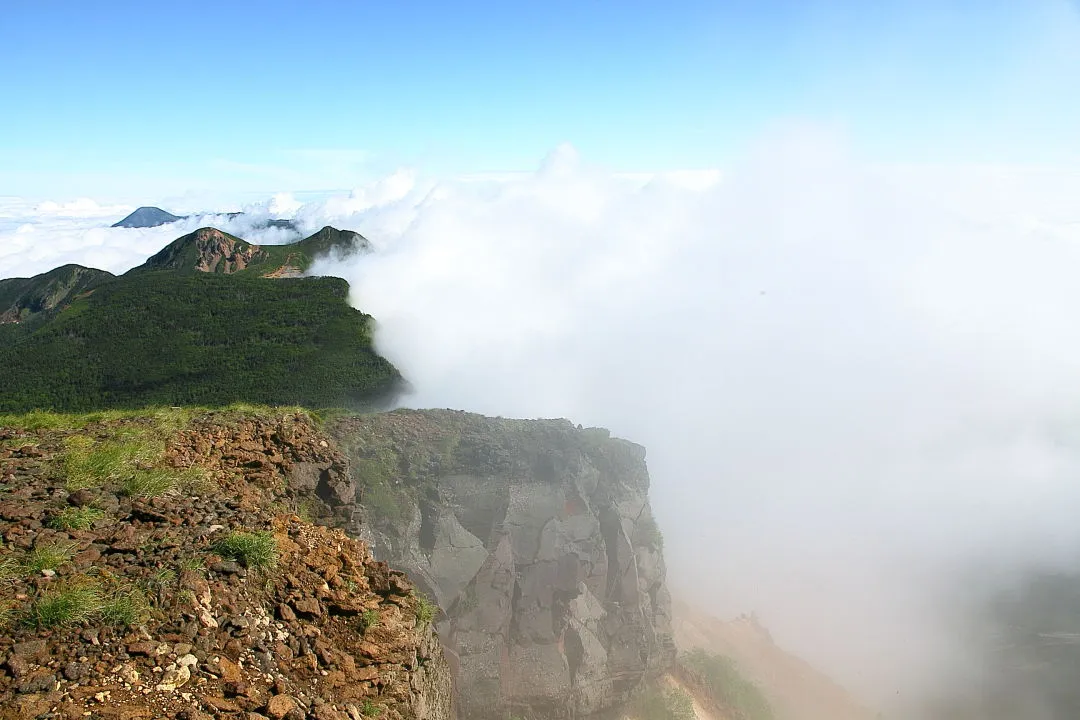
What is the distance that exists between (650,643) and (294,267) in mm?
105613

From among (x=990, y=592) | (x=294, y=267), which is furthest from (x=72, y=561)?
(x=294, y=267)

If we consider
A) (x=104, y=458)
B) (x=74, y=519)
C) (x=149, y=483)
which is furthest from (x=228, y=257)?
(x=74, y=519)

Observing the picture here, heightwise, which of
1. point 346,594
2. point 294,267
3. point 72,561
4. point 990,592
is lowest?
point 990,592

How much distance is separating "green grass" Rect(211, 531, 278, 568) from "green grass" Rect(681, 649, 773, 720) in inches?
1154

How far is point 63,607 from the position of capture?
6531 millimetres

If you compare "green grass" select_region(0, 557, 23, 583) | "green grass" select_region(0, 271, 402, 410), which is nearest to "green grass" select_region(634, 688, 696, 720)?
"green grass" select_region(0, 557, 23, 583)

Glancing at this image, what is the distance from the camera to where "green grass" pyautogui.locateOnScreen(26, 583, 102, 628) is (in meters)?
6.46

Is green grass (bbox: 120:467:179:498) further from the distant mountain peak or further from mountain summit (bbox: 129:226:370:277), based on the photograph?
the distant mountain peak

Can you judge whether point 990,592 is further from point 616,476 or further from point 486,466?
point 486,466

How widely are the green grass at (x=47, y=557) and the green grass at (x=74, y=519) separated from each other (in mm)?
565

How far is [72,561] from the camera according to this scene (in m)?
7.62

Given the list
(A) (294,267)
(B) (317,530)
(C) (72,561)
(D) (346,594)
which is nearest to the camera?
(C) (72,561)

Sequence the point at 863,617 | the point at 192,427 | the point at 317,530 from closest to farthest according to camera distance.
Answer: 1. the point at 317,530
2. the point at 192,427
3. the point at 863,617

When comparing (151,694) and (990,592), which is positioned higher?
(151,694)
